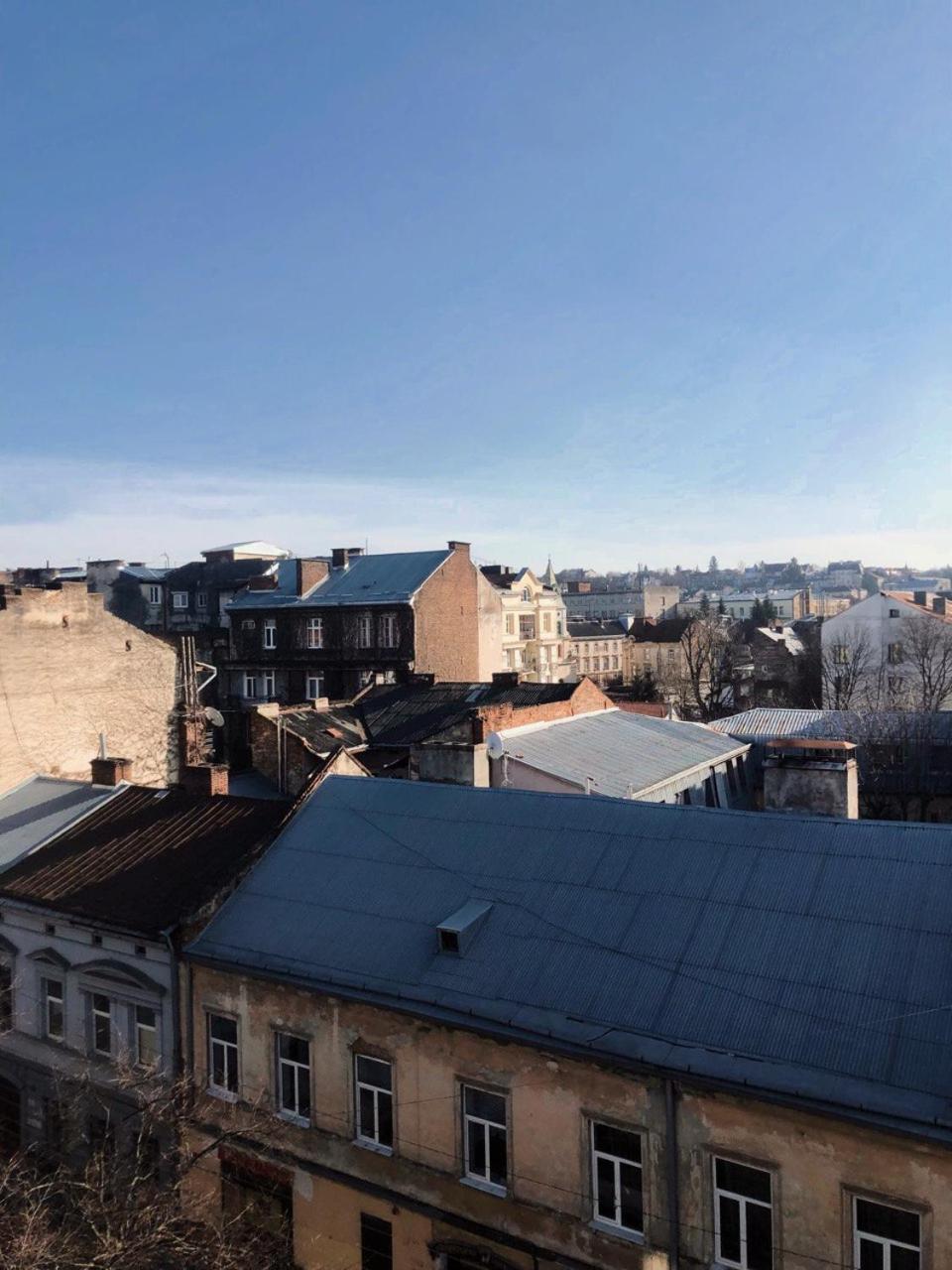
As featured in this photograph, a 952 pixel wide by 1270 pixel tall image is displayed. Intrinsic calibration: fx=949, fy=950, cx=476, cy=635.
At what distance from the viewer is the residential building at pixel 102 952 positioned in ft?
52.4

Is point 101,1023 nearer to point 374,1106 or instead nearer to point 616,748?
point 374,1106

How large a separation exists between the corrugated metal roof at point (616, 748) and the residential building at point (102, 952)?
329 inches

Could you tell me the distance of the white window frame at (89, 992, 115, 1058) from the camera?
16578mm

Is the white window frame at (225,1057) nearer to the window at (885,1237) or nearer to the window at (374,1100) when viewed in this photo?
the window at (374,1100)

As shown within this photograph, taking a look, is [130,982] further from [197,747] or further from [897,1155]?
[897,1155]

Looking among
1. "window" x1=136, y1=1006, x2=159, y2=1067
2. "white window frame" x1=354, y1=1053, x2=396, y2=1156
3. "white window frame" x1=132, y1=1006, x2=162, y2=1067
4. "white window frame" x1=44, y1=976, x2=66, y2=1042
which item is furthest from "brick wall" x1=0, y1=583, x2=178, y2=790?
"white window frame" x1=354, y1=1053, x2=396, y2=1156

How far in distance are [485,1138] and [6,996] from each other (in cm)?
1110

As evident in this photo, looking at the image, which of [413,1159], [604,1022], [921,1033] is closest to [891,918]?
[921,1033]

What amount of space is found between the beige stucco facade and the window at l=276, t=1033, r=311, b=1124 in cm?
15

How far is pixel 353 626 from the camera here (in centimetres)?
4462

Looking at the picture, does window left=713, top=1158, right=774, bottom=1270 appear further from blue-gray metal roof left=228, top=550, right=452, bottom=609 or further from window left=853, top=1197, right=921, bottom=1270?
blue-gray metal roof left=228, top=550, right=452, bottom=609

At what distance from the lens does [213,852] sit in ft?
57.4

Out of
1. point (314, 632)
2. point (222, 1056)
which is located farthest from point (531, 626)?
point (222, 1056)

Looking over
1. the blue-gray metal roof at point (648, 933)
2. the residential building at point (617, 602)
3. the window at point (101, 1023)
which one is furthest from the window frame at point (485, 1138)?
the residential building at point (617, 602)
